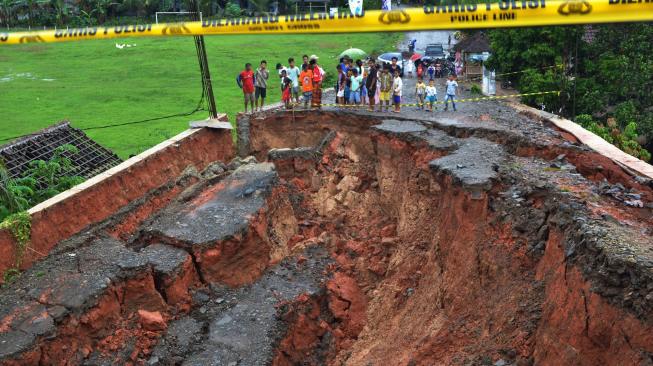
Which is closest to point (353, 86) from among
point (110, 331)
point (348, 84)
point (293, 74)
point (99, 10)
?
point (348, 84)

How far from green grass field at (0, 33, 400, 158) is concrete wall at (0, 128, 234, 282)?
10.4ft

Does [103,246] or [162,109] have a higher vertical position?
[162,109]

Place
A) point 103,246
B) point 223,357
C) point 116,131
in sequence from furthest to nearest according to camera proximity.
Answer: point 116,131 < point 103,246 < point 223,357

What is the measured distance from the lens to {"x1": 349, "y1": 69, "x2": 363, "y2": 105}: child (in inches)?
662

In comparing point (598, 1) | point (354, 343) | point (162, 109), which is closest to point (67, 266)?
point (354, 343)

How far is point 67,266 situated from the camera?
1038cm

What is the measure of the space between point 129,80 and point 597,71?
22109mm

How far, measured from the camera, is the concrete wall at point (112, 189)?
11.0 meters

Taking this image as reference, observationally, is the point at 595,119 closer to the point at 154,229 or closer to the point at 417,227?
the point at 417,227

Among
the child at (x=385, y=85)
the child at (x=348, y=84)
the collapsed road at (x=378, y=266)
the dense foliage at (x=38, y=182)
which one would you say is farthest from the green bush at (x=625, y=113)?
the dense foliage at (x=38, y=182)

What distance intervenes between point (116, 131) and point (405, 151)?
11950 mm

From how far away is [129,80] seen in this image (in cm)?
A: 3159

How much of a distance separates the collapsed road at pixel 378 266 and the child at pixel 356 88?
204 centimetres

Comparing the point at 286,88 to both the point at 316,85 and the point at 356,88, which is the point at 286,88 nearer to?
the point at 316,85
